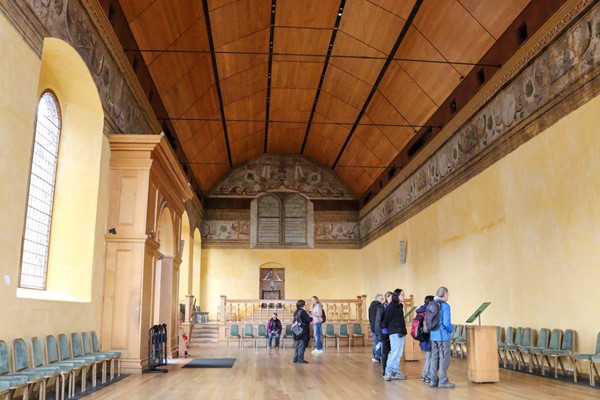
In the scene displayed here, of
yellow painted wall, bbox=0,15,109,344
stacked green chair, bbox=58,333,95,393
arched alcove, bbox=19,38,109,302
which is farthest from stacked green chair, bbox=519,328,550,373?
yellow painted wall, bbox=0,15,109,344

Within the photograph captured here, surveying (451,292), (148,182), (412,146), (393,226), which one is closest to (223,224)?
(393,226)

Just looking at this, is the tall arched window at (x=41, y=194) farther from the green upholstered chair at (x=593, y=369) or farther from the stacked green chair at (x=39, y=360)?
the green upholstered chair at (x=593, y=369)

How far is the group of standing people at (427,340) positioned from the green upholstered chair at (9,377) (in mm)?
5073

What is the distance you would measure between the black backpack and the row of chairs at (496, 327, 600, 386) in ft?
6.98

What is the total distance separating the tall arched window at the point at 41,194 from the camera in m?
8.12

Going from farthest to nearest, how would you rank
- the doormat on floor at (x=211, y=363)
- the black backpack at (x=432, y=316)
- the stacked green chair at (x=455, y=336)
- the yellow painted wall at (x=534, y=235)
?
the stacked green chair at (x=455, y=336) → the doormat on floor at (x=211, y=363) → the yellow painted wall at (x=534, y=235) → the black backpack at (x=432, y=316)

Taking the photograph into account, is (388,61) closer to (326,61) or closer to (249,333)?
(326,61)

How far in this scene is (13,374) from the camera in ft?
19.2

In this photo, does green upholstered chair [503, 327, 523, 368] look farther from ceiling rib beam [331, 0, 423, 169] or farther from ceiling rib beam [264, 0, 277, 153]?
ceiling rib beam [264, 0, 277, 153]

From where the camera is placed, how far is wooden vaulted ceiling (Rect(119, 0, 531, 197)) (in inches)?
478

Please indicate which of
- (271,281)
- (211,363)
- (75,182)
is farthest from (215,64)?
(271,281)

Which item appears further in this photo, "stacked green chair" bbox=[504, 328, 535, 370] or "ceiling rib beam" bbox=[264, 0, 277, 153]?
"ceiling rib beam" bbox=[264, 0, 277, 153]

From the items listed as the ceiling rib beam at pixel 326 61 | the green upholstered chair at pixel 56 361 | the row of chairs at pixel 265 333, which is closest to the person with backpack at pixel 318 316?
the row of chairs at pixel 265 333

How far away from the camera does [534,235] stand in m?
10.1
